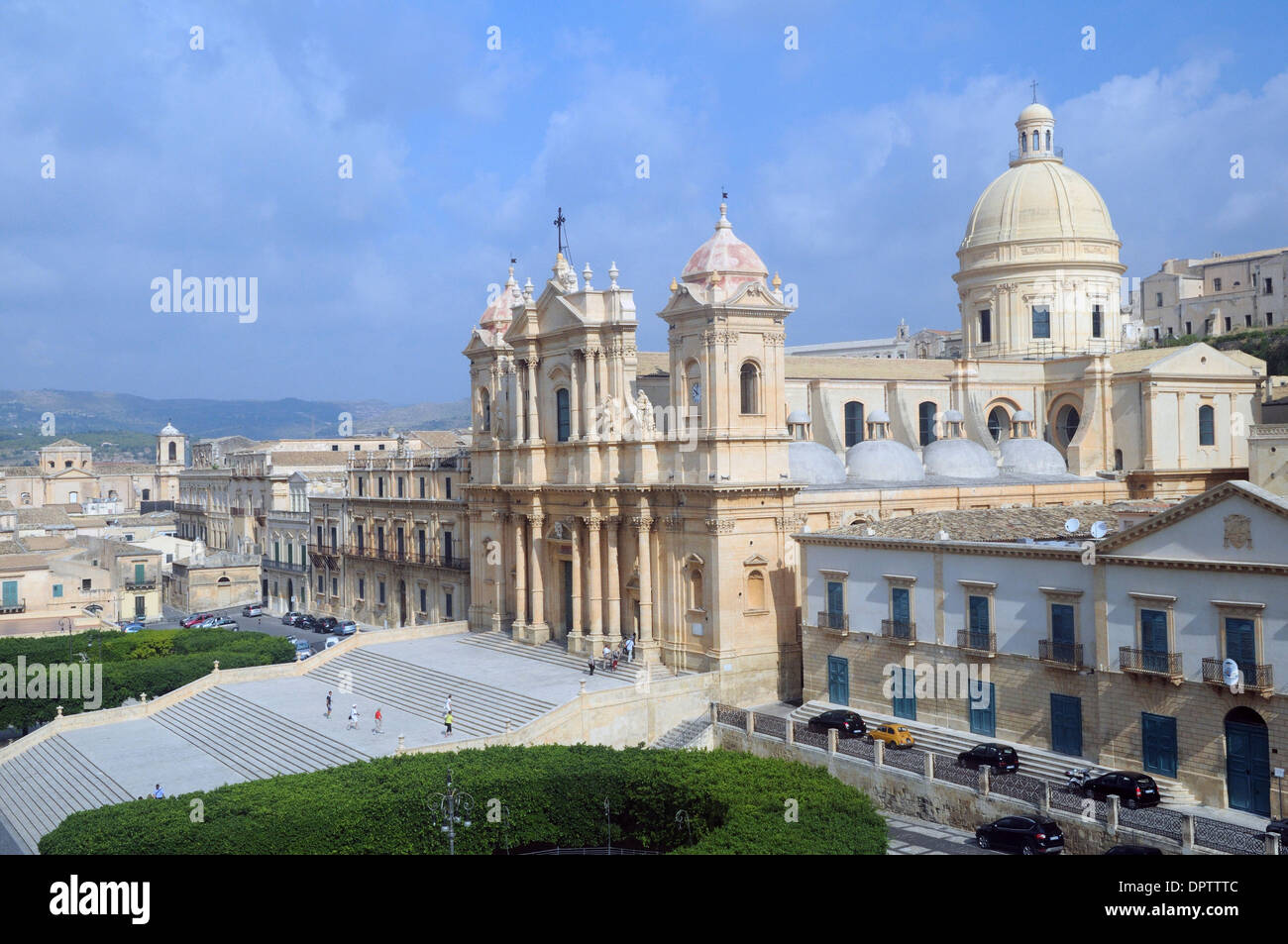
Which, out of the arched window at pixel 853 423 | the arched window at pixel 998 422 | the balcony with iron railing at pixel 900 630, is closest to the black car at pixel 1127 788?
the balcony with iron railing at pixel 900 630

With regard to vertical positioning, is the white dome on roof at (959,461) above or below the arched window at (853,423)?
below

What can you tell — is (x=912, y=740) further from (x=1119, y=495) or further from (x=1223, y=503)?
(x=1119, y=495)

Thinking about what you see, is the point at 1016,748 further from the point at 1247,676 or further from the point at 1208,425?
the point at 1208,425

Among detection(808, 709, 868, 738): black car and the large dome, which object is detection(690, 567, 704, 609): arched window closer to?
detection(808, 709, 868, 738): black car

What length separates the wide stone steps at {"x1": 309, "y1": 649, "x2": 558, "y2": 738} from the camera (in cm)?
3509

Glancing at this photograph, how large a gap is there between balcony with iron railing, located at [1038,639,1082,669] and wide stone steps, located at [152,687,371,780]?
56.8 feet

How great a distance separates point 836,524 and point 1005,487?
888 centimetres

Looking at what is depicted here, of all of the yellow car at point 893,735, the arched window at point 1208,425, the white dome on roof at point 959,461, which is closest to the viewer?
the yellow car at point 893,735

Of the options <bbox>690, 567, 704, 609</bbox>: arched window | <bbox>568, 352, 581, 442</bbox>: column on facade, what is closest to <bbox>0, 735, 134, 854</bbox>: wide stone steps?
<bbox>690, 567, 704, 609</bbox>: arched window

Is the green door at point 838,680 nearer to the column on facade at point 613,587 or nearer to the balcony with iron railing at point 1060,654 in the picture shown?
the balcony with iron railing at point 1060,654

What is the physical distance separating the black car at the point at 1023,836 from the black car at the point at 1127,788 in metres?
1.52

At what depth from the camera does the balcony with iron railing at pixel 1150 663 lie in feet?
85.8

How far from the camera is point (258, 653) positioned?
151ft
